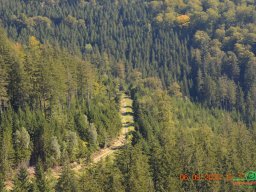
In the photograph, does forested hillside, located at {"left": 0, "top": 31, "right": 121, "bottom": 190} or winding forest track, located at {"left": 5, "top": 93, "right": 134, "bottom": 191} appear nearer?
winding forest track, located at {"left": 5, "top": 93, "right": 134, "bottom": 191}

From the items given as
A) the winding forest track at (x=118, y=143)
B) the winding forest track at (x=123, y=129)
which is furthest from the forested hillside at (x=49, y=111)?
the winding forest track at (x=123, y=129)

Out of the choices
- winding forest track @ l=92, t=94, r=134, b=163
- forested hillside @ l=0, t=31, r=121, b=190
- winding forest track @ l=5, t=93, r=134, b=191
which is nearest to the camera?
winding forest track @ l=5, t=93, r=134, b=191

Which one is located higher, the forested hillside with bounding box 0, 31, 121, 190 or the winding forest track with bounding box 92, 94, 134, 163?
the forested hillside with bounding box 0, 31, 121, 190

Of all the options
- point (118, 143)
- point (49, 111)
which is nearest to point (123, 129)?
point (118, 143)

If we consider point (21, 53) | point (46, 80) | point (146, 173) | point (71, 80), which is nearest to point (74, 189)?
point (146, 173)

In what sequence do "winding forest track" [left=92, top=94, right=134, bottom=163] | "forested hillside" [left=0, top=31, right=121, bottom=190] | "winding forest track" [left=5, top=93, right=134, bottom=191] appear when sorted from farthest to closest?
"winding forest track" [left=92, top=94, right=134, bottom=163]
"forested hillside" [left=0, top=31, right=121, bottom=190]
"winding forest track" [left=5, top=93, right=134, bottom=191]

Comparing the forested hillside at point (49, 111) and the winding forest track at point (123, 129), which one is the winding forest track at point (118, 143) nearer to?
the winding forest track at point (123, 129)

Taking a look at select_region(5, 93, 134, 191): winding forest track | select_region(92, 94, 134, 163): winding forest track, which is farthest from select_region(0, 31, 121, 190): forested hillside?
select_region(92, 94, 134, 163): winding forest track

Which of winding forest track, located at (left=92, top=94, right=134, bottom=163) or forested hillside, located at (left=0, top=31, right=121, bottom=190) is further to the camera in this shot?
winding forest track, located at (left=92, top=94, right=134, bottom=163)

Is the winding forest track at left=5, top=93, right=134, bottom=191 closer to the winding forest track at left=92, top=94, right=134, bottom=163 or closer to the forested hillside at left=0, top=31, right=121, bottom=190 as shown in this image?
the winding forest track at left=92, top=94, right=134, bottom=163

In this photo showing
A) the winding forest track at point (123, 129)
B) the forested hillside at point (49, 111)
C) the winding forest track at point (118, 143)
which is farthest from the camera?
the winding forest track at point (123, 129)
